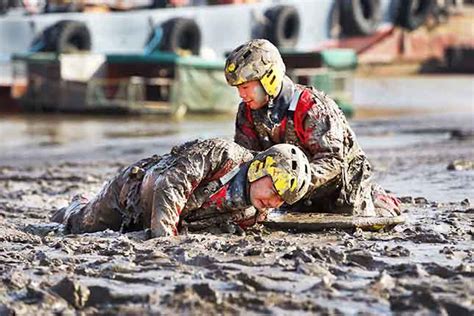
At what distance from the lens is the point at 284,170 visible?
610cm

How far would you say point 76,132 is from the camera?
2012 centimetres

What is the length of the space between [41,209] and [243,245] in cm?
323

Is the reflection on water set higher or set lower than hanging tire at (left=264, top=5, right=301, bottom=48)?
lower

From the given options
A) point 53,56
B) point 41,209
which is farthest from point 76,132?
point 41,209

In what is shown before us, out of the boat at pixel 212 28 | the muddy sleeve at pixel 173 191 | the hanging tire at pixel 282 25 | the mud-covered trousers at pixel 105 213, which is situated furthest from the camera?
the hanging tire at pixel 282 25

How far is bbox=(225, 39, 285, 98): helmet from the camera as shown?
6559 mm

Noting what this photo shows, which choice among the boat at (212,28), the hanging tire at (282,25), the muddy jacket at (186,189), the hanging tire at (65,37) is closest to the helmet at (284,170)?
the muddy jacket at (186,189)

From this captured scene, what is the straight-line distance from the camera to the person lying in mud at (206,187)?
6172 mm

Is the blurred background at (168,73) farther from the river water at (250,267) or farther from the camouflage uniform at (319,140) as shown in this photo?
the camouflage uniform at (319,140)

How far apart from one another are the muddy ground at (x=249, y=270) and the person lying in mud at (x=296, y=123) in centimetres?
40

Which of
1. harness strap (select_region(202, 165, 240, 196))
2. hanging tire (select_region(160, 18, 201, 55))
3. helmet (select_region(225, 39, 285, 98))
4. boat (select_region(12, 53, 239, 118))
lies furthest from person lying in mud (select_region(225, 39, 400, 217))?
hanging tire (select_region(160, 18, 201, 55))

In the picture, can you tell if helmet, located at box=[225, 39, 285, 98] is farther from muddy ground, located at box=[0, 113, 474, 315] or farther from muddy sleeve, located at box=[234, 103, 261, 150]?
muddy ground, located at box=[0, 113, 474, 315]

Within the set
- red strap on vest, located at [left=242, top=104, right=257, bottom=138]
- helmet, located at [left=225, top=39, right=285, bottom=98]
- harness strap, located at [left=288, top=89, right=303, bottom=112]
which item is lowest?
red strap on vest, located at [left=242, top=104, right=257, bottom=138]

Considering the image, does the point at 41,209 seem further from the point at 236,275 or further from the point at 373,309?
the point at 373,309
